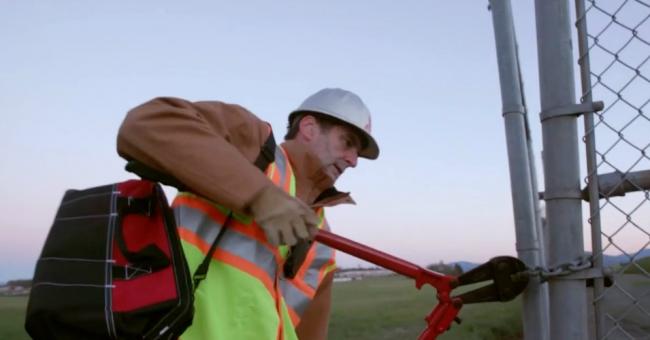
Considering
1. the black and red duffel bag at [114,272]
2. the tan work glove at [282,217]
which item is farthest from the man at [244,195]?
the black and red duffel bag at [114,272]

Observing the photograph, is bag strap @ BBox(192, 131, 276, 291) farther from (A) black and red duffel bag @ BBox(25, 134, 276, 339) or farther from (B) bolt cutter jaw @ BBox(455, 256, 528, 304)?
(B) bolt cutter jaw @ BBox(455, 256, 528, 304)

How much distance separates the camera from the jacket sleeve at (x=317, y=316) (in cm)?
282

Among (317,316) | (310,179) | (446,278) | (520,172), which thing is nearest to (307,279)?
(317,316)

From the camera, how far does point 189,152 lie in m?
1.63

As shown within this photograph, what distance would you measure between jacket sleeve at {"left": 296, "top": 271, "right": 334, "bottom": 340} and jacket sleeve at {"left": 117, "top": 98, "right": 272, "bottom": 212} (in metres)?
1.30

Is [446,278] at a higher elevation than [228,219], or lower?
lower

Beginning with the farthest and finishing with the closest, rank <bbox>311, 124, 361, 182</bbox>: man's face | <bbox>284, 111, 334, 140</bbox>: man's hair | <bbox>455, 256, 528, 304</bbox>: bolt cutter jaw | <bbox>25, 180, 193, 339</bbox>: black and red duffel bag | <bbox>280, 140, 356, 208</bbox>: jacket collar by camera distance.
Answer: <bbox>284, 111, 334, 140</bbox>: man's hair → <bbox>311, 124, 361, 182</bbox>: man's face → <bbox>280, 140, 356, 208</bbox>: jacket collar → <bbox>455, 256, 528, 304</bbox>: bolt cutter jaw → <bbox>25, 180, 193, 339</bbox>: black and red duffel bag

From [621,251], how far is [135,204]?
1546mm

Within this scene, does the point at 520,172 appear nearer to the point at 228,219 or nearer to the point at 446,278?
the point at 446,278

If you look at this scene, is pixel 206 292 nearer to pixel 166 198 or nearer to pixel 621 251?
pixel 166 198

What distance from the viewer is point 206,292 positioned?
1816 millimetres

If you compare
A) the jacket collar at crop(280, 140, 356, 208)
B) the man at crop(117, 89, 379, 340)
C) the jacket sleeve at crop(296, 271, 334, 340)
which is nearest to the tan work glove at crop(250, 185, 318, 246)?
the man at crop(117, 89, 379, 340)

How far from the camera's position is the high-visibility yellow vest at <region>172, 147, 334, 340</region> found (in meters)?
1.81

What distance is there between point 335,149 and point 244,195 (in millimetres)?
966
